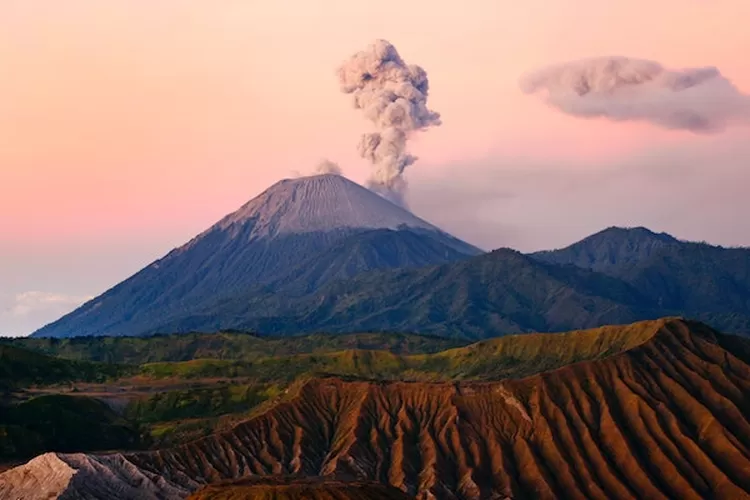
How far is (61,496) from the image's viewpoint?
184 metres

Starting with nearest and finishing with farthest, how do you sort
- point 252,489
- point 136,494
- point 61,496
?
1. point 252,489
2. point 61,496
3. point 136,494

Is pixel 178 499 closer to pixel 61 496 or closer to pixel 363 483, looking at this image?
pixel 61 496

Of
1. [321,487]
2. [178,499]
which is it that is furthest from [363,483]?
[178,499]

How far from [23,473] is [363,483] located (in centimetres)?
5983

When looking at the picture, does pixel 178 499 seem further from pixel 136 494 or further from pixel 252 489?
pixel 252 489

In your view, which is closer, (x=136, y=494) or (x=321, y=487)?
(x=321, y=487)

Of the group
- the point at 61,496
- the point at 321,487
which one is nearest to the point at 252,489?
the point at 321,487

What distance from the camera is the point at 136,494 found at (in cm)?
19612

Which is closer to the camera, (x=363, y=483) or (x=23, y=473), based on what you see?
(x=363, y=483)

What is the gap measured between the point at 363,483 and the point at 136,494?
51.7 m

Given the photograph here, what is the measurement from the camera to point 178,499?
645ft

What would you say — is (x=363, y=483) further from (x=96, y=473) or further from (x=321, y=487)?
(x=96, y=473)

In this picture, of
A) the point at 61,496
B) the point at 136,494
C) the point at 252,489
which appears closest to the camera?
the point at 252,489

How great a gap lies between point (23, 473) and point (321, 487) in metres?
60.1
